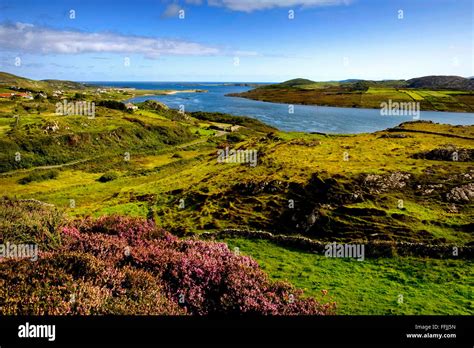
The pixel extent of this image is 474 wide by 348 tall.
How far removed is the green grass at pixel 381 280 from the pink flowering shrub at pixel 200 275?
220cm

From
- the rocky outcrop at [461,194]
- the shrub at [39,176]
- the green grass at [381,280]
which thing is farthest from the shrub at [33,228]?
the shrub at [39,176]

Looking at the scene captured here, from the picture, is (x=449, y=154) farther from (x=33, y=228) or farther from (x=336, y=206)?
(x=33, y=228)

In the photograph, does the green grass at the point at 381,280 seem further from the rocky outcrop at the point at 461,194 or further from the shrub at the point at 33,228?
the shrub at the point at 33,228

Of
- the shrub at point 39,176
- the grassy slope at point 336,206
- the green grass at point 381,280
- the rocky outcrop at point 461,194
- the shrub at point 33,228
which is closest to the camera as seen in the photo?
the green grass at point 381,280

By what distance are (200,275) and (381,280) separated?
8743mm

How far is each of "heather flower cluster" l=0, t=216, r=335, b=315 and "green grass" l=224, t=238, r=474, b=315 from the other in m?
2.20

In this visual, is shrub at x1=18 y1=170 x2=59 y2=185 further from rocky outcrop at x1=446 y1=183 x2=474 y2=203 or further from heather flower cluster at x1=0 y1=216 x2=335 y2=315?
rocky outcrop at x1=446 y1=183 x2=474 y2=203

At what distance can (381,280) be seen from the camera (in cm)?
1614

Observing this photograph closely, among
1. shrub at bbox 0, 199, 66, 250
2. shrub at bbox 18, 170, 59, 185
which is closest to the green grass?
shrub at bbox 0, 199, 66, 250

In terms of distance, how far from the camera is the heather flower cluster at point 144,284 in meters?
9.89

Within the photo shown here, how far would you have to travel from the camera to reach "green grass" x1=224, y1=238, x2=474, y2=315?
45.4ft

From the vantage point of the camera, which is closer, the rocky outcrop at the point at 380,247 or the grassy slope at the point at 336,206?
the grassy slope at the point at 336,206

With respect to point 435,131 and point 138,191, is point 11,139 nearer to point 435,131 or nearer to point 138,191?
point 138,191

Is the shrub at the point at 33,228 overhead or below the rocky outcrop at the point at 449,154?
below
